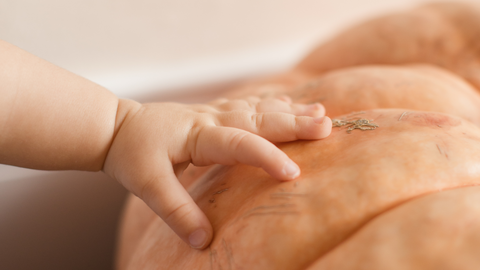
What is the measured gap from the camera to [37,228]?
0.84 meters

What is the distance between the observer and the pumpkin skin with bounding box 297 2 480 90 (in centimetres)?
90

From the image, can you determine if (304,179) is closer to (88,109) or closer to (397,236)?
(397,236)

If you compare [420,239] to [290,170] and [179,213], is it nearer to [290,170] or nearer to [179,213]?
[290,170]

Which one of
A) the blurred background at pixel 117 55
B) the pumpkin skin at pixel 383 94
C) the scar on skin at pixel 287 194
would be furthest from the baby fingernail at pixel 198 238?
the blurred background at pixel 117 55

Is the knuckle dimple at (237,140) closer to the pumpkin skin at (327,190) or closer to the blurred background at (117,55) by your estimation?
the pumpkin skin at (327,190)

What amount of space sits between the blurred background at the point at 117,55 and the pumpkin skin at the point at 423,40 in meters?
0.26

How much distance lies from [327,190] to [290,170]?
0.06 m

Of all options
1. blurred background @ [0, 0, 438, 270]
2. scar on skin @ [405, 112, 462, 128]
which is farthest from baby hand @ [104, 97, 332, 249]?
blurred background @ [0, 0, 438, 270]

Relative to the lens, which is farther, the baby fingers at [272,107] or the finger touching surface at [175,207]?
the baby fingers at [272,107]

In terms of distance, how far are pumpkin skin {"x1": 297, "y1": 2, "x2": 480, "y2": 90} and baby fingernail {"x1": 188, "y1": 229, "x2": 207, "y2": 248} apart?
2.54ft

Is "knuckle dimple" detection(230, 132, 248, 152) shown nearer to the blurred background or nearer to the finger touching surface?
the finger touching surface

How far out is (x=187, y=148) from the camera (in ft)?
1.65

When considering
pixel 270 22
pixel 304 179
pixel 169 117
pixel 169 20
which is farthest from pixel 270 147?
pixel 270 22

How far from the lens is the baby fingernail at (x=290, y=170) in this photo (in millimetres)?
415
